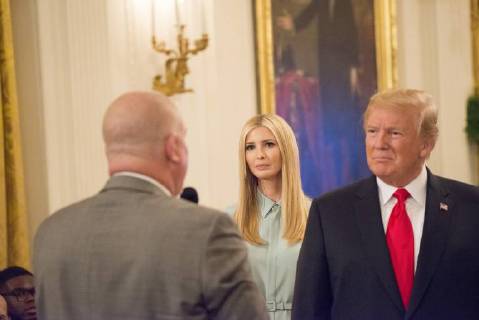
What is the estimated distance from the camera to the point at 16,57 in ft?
22.1

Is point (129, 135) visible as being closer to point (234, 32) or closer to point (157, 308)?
point (157, 308)

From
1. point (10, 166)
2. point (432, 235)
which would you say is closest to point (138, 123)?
point (432, 235)

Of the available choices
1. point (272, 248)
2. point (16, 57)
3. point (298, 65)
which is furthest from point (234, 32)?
point (272, 248)

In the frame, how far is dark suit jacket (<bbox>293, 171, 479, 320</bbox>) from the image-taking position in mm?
3717

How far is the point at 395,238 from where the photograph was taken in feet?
12.6

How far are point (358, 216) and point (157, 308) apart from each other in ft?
5.33

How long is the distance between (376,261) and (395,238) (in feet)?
0.49

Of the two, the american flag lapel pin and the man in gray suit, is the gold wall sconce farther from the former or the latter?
the man in gray suit

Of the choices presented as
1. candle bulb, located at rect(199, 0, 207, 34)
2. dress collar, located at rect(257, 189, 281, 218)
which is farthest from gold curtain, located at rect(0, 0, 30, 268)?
dress collar, located at rect(257, 189, 281, 218)

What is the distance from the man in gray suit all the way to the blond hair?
59.3 inches

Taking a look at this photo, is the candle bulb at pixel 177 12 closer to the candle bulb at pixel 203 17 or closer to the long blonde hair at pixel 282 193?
the candle bulb at pixel 203 17

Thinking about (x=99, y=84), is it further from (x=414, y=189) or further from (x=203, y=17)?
(x=414, y=189)

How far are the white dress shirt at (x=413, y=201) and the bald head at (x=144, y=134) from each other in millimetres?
1541

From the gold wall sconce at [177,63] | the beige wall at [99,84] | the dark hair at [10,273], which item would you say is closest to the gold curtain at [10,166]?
the beige wall at [99,84]
